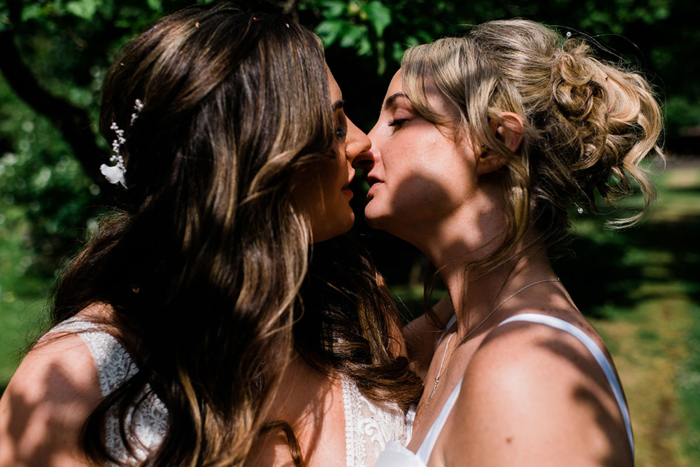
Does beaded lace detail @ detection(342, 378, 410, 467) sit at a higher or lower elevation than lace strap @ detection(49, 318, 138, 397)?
lower

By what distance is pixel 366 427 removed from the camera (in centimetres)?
228

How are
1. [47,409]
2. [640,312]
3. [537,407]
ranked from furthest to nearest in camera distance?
[640,312] < [47,409] < [537,407]

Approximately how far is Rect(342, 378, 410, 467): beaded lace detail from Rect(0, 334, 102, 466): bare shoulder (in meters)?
1.00

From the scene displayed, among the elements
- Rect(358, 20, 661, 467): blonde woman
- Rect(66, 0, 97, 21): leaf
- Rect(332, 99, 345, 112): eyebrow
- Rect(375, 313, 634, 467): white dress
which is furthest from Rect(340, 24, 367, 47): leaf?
Rect(375, 313, 634, 467): white dress

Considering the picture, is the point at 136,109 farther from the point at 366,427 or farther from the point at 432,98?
the point at 366,427

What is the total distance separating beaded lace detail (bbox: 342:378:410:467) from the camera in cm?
220

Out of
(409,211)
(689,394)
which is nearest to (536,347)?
(409,211)

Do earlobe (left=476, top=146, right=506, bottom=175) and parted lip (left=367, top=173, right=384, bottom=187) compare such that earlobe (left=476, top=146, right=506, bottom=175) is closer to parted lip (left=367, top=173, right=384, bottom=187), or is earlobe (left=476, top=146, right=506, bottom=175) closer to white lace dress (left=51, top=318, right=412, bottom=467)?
parted lip (left=367, top=173, right=384, bottom=187)

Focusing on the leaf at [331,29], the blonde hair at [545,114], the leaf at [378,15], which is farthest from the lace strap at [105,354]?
the leaf at [378,15]

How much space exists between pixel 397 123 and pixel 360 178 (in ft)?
6.35

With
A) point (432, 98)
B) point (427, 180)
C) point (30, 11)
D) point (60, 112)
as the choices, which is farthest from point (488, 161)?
point (60, 112)

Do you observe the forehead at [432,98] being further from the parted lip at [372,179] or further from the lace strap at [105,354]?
the lace strap at [105,354]

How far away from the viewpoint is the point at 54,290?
2371 millimetres

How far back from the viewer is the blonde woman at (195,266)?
1774mm
